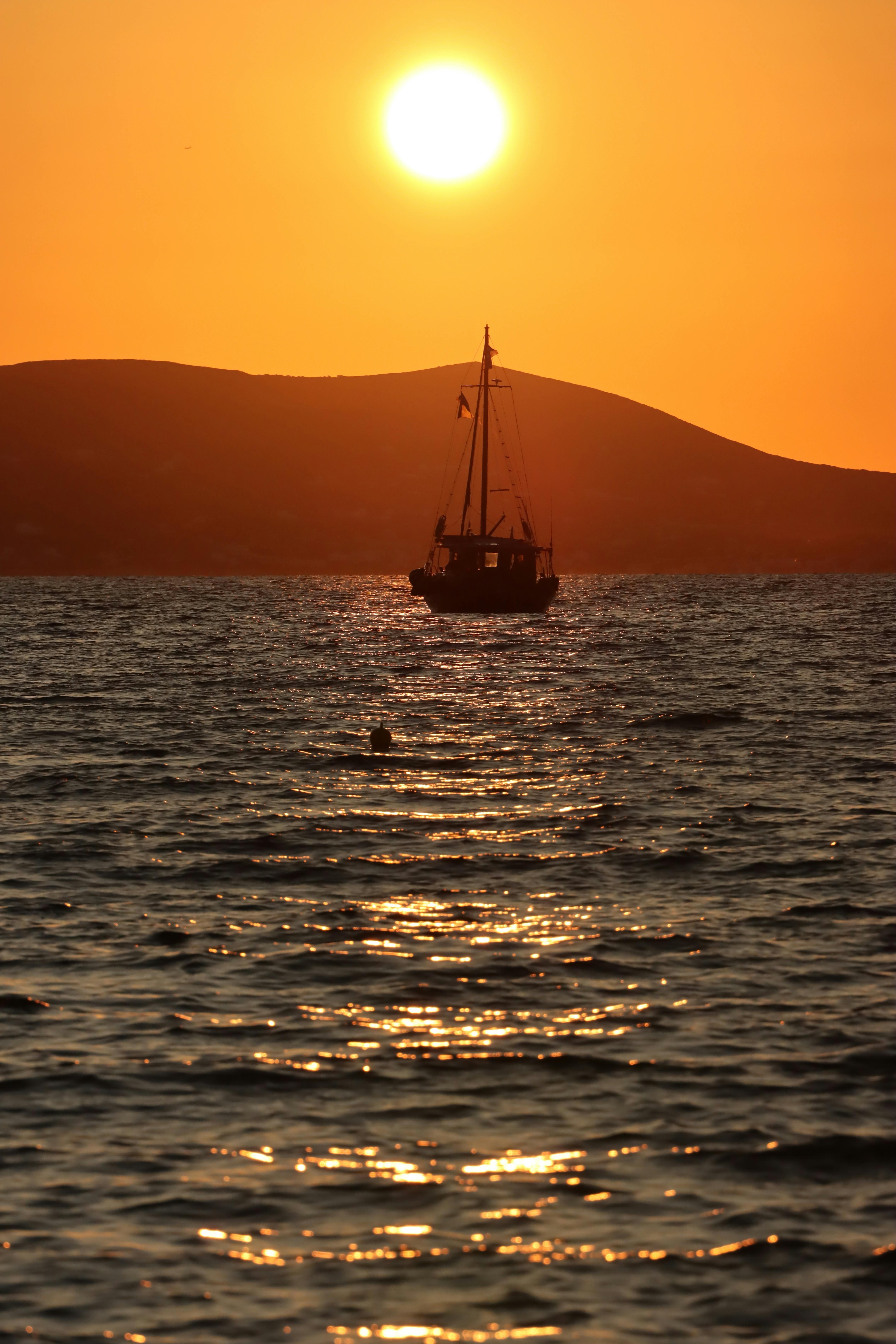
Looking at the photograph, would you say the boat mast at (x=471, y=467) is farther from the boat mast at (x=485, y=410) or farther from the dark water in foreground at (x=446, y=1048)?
the dark water in foreground at (x=446, y=1048)

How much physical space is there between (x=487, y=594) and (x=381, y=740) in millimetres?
72396

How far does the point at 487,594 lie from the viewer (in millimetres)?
105688

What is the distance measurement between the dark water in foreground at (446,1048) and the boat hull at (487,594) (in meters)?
72.7

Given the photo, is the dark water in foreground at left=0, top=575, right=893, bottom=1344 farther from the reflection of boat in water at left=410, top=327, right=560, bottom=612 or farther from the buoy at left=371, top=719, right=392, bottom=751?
the reflection of boat in water at left=410, top=327, right=560, bottom=612

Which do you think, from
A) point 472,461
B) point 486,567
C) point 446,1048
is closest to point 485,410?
point 472,461

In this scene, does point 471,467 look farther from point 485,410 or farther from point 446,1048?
point 446,1048

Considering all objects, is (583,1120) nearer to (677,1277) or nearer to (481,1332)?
(677,1277)

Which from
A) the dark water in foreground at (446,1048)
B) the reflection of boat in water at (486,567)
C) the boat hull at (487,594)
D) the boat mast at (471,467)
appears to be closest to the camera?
the dark water in foreground at (446,1048)

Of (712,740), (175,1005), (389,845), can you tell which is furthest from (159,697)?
(175,1005)

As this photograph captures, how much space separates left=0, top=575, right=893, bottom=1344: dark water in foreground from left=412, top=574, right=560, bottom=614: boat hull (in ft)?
239

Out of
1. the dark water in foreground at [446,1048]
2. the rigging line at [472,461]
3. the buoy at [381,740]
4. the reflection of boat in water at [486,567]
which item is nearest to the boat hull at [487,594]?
the reflection of boat in water at [486,567]

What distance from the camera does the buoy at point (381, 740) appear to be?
111 ft

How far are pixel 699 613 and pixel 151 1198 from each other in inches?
4827

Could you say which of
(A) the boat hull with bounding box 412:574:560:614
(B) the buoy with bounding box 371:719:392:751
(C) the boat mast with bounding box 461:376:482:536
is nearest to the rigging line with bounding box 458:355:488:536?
(C) the boat mast with bounding box 461:376:482:536
